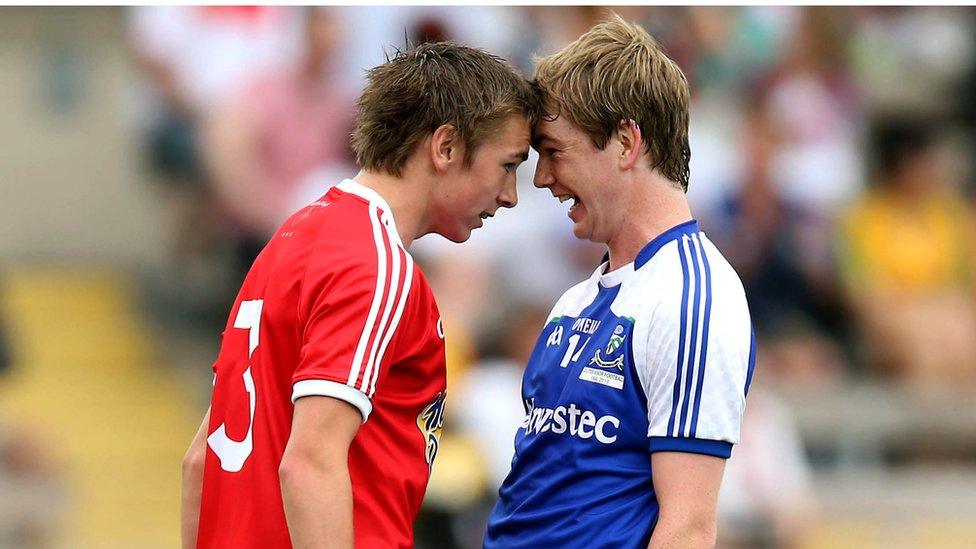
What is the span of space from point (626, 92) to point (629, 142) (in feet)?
0.32

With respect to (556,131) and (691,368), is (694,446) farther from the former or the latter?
(556,131)

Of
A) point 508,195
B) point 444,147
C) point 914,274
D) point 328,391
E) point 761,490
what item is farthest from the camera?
point 914,274

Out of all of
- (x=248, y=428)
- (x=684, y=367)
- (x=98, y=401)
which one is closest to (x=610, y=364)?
(x=684, y=367)

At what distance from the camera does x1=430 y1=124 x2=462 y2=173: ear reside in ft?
8.70

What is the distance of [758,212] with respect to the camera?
7410 millimetres

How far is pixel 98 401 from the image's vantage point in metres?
7.59

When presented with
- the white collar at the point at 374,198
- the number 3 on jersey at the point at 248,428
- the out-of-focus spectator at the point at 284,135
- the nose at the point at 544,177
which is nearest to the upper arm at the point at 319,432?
the number 3 on jersey at the point at 248,428

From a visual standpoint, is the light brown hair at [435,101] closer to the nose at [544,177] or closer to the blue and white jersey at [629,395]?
the nose at [544,177]

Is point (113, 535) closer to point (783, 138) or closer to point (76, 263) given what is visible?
point (76, 263)

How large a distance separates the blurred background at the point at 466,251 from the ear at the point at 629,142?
132 inches

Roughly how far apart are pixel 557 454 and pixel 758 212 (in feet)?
16.3

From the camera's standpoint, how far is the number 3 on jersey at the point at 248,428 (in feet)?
8.47

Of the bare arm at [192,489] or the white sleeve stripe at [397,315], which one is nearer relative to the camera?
the white sleeve stripe at [397,315]

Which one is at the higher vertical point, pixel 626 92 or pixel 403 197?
pixel 626 92
